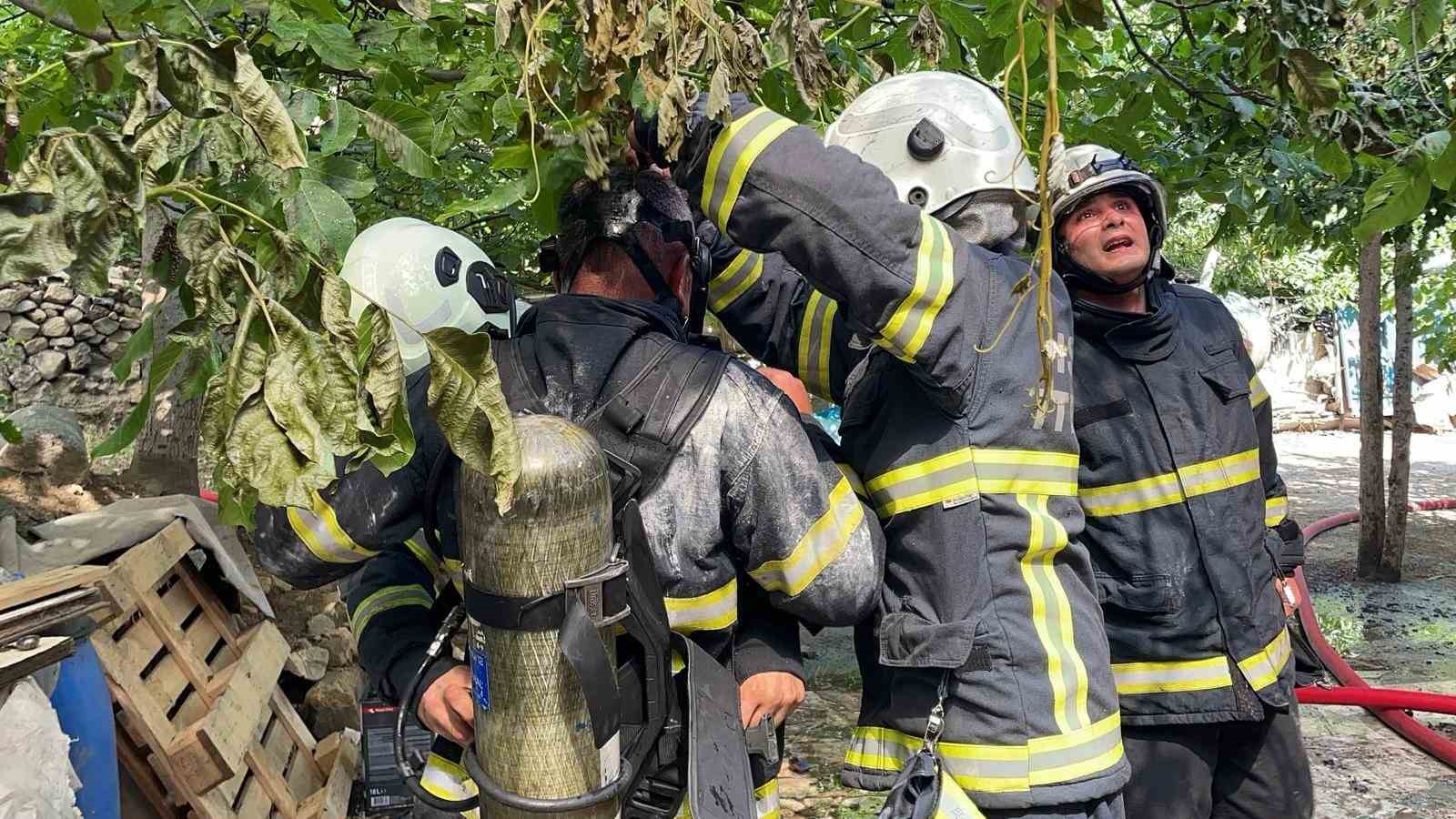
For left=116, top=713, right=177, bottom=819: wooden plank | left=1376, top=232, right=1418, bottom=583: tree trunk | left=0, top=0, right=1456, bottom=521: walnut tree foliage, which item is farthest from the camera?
left=1376, top=232, right=1418, bottom=583: tree trunk

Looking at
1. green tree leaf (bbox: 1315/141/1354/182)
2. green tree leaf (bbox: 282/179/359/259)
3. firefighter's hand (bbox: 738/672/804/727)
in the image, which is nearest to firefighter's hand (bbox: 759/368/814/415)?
firefighter's hand (bbox: 738/672/804/727)

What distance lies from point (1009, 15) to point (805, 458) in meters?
1.33

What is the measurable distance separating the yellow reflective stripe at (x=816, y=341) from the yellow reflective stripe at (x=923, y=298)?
26.1 inches

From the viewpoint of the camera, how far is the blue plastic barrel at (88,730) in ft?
10.2

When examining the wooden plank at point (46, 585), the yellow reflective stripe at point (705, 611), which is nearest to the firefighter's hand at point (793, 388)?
the yellow reflective stripe at point (705, 611)

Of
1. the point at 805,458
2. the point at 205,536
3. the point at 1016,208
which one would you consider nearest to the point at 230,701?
the point at 205,536

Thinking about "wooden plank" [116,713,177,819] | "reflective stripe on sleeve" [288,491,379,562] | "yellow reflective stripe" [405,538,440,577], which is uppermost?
"reflective stripe on sleeve" [288,491,379,562]

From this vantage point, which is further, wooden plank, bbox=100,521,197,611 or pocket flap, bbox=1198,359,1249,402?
wooden plank, bbox=100,521,197,611

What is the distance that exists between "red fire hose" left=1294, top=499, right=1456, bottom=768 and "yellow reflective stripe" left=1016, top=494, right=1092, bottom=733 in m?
2.66

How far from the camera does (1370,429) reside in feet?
27.2

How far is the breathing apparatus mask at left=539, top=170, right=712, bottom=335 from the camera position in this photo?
1.98m

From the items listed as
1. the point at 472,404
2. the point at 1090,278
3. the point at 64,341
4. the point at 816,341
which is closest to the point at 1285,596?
the point at 1090,278

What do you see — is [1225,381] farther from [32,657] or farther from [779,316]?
[32,657]

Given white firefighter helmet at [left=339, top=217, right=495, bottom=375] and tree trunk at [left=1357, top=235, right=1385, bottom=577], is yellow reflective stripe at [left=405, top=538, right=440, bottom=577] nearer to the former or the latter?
white firefighter helmet at [left=339, top=217, right=495, bottom=375]
